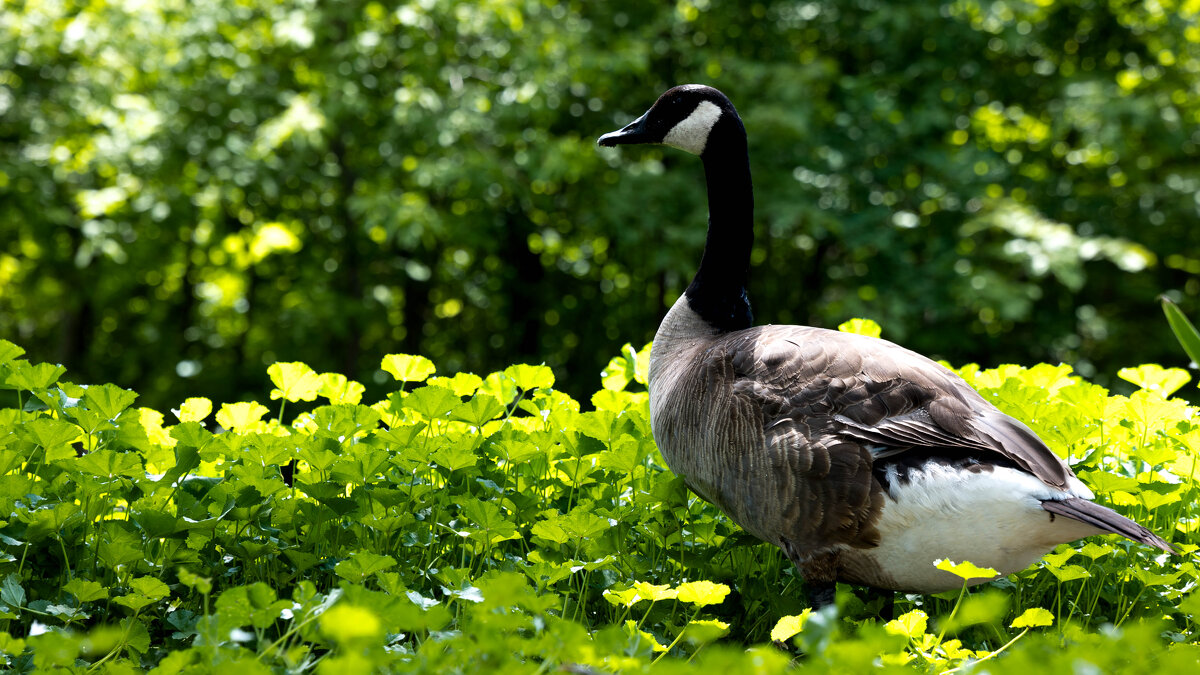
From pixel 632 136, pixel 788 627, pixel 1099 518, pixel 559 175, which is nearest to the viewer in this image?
pixel 788 627

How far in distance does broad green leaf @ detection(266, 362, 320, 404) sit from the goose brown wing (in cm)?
143

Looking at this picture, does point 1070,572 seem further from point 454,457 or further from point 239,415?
point 239,415

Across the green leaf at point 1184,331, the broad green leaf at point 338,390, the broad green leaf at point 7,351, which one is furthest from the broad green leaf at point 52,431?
the green leaf at point 1184,331

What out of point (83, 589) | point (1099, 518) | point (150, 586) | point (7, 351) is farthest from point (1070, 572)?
point (7, 351)

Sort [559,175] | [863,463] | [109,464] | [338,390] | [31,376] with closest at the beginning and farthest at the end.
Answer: [863,463]
[109,464]
[31,376]
[338,390]
[559,175]

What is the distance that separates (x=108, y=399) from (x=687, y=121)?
6.94 ft

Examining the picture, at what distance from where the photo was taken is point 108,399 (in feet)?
9.84

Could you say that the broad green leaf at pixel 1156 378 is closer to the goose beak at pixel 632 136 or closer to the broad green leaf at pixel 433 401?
the goose beak at pixel 632 136

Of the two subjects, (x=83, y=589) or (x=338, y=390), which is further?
(x=338, y=390)

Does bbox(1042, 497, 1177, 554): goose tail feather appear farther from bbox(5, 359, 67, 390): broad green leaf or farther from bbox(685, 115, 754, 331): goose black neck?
bbox(5, 359, 67, 390): broad green leaf

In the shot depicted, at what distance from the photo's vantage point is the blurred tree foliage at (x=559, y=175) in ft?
26.6

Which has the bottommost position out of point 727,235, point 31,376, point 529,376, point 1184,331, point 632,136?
point 529,376

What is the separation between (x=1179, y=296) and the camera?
9.86 metres

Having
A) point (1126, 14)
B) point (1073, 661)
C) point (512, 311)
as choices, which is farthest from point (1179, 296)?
point (1073, 661)
